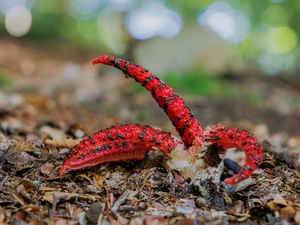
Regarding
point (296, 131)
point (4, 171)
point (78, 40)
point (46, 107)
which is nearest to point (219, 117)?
point (296, 131)

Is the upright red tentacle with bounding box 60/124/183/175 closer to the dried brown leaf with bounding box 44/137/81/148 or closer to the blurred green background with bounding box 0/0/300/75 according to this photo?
the dried brown leaf with bounding box 44/137/81/148

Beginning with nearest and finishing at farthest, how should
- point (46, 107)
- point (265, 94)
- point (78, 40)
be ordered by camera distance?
point (46, 107)
point (265, 94)
point (78, 40)

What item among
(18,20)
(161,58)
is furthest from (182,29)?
(18,20)

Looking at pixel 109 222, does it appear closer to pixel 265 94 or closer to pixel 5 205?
pixel 5 205

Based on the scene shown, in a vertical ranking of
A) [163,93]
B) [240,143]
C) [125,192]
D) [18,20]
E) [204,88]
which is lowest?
[125,192]

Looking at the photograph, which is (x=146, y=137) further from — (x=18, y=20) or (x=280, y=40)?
(x=280, y=40)

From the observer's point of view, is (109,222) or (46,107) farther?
(46,107)
